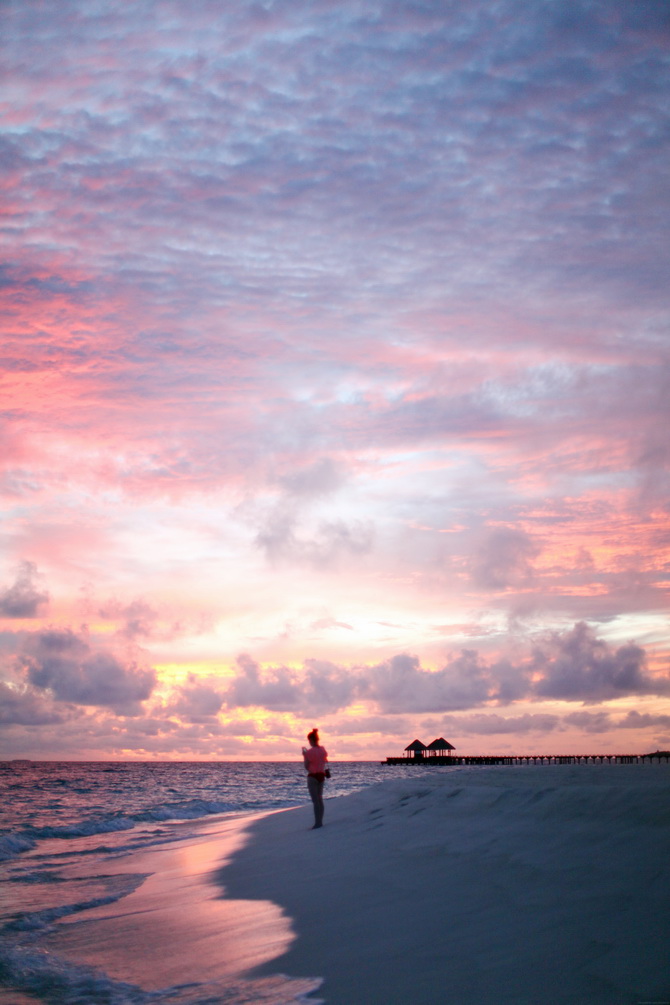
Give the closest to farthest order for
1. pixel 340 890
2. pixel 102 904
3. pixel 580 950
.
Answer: pixel 580 950 < pixel 340 890 < pixel 102 904

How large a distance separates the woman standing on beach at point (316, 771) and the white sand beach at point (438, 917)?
9.95ft

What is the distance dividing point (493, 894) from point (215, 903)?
4.72 meters

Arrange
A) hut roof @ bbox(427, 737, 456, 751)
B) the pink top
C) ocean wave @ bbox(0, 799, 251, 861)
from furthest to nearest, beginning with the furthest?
hut roof @ bbox(427, 737, 456, 751)
ocean wave @ bbox(0, 799, 251, 861)
the pink top

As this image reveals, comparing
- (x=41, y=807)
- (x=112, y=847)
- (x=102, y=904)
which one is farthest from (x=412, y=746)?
(x=102, y=904)

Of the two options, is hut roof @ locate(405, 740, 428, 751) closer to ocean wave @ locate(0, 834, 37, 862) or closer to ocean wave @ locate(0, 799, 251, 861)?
ocean wave @ locate(0, 799, 251, 861)

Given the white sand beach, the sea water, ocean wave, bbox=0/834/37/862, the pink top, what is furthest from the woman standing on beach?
ocean wave, bbox=0/834/37/862

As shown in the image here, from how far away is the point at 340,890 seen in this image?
790 centimetres

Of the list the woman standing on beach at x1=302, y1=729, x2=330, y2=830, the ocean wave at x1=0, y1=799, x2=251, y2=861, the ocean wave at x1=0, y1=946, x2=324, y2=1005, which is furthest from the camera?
the ocean wave at x1=0, y1=799, x2=251, y2=861

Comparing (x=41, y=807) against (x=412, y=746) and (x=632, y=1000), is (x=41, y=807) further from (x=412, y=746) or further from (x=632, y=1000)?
(x=412, y=746)

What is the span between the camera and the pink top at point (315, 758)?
49.6ft

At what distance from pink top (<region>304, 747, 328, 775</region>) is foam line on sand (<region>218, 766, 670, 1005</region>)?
4477 millimetres

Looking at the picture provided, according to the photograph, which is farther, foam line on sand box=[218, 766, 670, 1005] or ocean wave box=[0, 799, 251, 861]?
ocean wave box=[0, 799, 251, 861]

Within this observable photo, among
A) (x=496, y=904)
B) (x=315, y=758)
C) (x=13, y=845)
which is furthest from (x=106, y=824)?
(x=496, y=904)

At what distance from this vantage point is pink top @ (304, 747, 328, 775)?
15.1 metres
